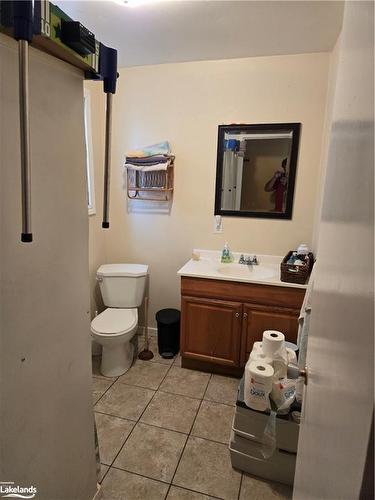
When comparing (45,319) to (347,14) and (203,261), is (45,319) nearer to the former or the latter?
(347,14)

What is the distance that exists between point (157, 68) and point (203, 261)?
1680 millimetres

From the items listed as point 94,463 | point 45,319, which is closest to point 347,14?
point 45,319

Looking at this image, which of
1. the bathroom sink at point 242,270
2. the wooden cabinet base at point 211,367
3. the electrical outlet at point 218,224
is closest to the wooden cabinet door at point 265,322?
the wooden cabinet base at point 211,367

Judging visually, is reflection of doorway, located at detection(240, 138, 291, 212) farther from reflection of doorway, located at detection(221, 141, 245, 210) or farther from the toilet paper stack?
the toilet paper stack

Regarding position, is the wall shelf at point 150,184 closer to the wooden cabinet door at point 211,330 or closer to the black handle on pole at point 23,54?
the wooden cabinet door at point 211,330

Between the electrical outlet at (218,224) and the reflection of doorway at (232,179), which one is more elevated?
the reflection of doorway at (232,179)

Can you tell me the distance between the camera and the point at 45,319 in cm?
92

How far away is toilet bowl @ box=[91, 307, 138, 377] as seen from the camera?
2.18m

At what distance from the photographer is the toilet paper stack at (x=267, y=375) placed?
4.47 feet

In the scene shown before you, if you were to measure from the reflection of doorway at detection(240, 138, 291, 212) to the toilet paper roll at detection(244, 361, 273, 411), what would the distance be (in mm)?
1429

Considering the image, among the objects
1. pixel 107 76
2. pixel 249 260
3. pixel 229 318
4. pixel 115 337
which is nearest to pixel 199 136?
pixel 249 260

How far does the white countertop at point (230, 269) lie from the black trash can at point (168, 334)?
1.66 ft

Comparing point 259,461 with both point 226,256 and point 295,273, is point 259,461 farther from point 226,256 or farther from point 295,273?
point 226,256

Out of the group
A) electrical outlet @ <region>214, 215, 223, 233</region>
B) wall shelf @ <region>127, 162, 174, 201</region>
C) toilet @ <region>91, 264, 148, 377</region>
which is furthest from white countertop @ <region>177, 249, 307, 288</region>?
wall shelf @ <region>127, 162, 174, 201</region>
